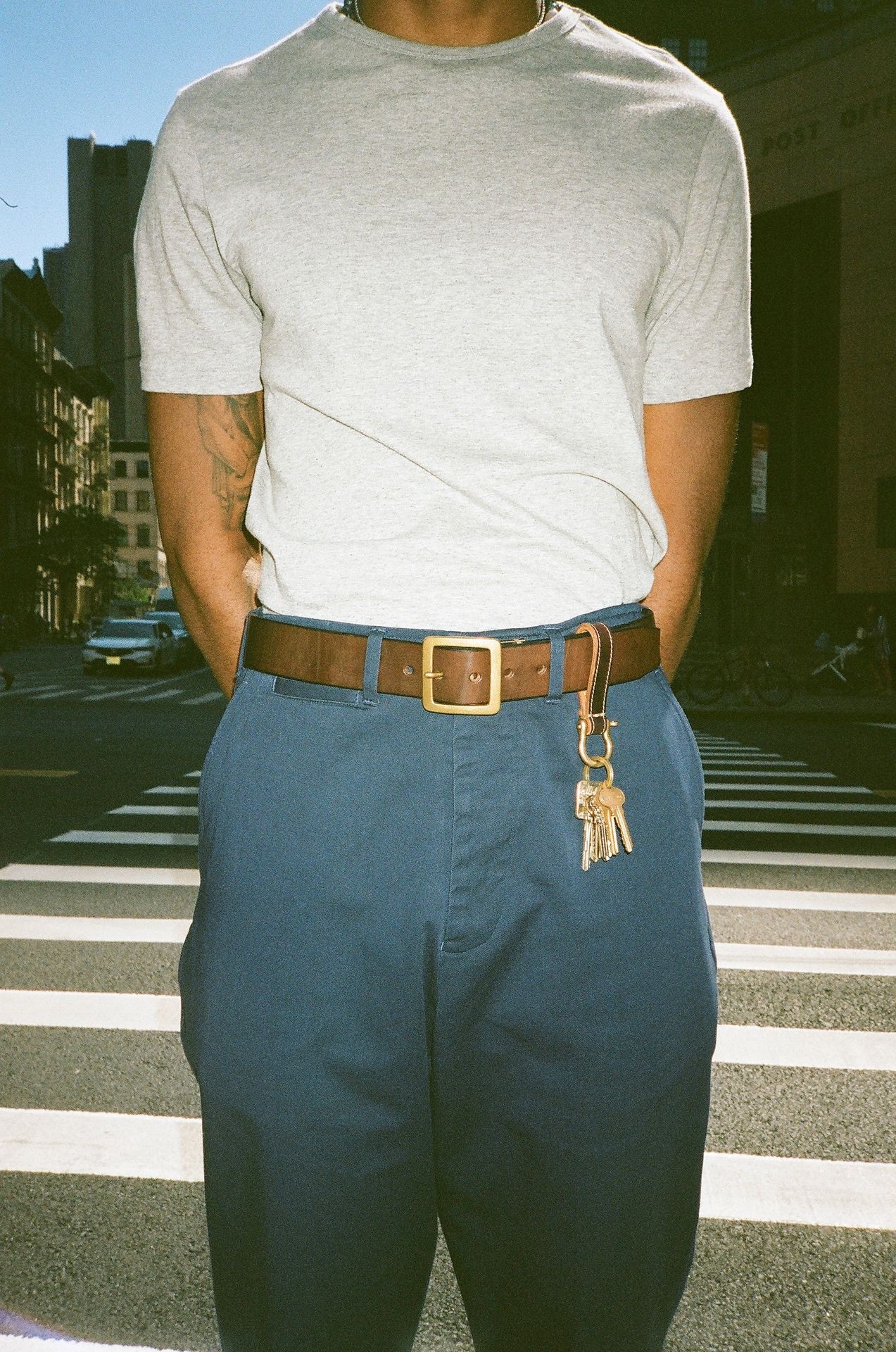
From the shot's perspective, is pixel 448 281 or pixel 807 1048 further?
pixel 807 1048

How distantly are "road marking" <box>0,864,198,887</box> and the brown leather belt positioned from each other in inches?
228

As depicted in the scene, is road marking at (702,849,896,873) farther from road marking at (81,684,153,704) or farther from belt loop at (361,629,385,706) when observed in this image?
road marking at (81,684,153,704)

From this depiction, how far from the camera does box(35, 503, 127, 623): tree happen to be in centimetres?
6406

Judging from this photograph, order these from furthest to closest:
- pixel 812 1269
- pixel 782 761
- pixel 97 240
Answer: pixel 97 240 < pixel 782 761 < pixel 812 1269

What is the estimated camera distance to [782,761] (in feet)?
42.8

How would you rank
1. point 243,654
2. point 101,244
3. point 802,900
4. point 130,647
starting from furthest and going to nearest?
point 101,244
point 130,647
point 802,900
point 243,654

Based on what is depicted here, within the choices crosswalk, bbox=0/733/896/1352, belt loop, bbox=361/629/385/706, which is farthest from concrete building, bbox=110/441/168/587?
belt loop, bbox=361/629/385/706

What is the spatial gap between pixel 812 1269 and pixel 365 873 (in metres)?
2.23

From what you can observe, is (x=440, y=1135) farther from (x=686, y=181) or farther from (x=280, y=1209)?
(x=686, y=181)

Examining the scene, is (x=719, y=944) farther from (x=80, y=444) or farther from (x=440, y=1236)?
(x=80, y=444)

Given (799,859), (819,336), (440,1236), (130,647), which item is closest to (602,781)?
(440,1236)

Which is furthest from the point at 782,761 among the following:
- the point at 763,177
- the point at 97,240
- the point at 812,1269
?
the point at 97,240

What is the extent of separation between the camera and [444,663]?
50.8 inches

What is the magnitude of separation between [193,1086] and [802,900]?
390cm
